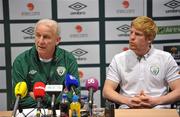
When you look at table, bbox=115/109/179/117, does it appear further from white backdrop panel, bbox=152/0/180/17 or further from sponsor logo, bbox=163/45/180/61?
white backdrop panel, bbox=152/0/180/17

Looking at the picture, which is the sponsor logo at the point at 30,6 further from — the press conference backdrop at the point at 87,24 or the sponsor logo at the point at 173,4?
the sponsor logo at the point at 173,4

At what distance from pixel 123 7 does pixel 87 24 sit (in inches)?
19.0

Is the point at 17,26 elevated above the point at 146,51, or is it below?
above

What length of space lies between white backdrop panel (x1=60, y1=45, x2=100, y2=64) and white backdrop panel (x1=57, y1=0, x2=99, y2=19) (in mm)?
391

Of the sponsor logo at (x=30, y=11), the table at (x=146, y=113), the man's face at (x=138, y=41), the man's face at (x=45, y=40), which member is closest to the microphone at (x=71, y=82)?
the table at (x=146, y=113)

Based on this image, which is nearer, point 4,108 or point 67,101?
point 67,101

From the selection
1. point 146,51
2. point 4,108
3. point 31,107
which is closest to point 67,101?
point 31,107

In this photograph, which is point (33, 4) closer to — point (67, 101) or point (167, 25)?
point (167, 25)

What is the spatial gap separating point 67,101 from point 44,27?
0.85 m

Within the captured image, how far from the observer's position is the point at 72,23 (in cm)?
404

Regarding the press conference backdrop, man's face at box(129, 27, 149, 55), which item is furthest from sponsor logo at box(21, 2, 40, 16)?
man's face at box(129, 27, 149, 55)

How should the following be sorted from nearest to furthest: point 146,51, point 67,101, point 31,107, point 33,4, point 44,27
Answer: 1. point 67,101
2. point 31,107
3. point 44,27
4. point 146,51
5. point 33,4

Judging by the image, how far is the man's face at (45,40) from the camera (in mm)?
2781

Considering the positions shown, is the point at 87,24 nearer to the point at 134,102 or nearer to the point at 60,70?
the point at 60,70
